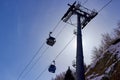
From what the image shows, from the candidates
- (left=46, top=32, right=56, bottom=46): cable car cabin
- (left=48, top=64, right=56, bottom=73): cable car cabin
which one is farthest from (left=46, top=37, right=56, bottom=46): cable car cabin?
(left=48, top=64, right=56, bottom=73): cable car cabin

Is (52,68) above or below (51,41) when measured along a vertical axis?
below

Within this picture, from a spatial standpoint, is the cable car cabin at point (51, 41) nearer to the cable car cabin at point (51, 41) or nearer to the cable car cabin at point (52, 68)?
the cable car cabin at point (51, 41)

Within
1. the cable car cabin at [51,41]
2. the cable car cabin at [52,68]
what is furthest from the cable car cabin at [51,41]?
the cable car cabin at [52,68]

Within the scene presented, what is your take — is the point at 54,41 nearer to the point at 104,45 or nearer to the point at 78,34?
the point at 78,34

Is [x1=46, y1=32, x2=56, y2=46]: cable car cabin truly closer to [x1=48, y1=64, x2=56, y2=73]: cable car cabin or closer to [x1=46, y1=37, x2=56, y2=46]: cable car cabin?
[x1=46, y1=37, x2=56, y2=46]: cable car cabin

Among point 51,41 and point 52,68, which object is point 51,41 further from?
point 52,68

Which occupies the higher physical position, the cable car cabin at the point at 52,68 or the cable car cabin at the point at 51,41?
the cable car cabin at the point at 51,41

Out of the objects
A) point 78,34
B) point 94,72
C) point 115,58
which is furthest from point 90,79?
point 78,34

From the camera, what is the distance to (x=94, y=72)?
1107 inches

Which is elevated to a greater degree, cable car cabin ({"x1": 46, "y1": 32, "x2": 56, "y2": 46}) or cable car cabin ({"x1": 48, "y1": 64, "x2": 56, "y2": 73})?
cable car cabin ({"x1": 46, "y1": 32, "x2": 56, "y2": 46})

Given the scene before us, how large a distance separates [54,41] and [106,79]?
28.4 feet

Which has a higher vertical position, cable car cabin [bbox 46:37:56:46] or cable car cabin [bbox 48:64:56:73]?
cable car cabin [bbox 46:37:56:46]

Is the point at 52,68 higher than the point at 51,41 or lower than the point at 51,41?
lower

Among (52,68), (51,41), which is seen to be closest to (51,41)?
(51,41)
